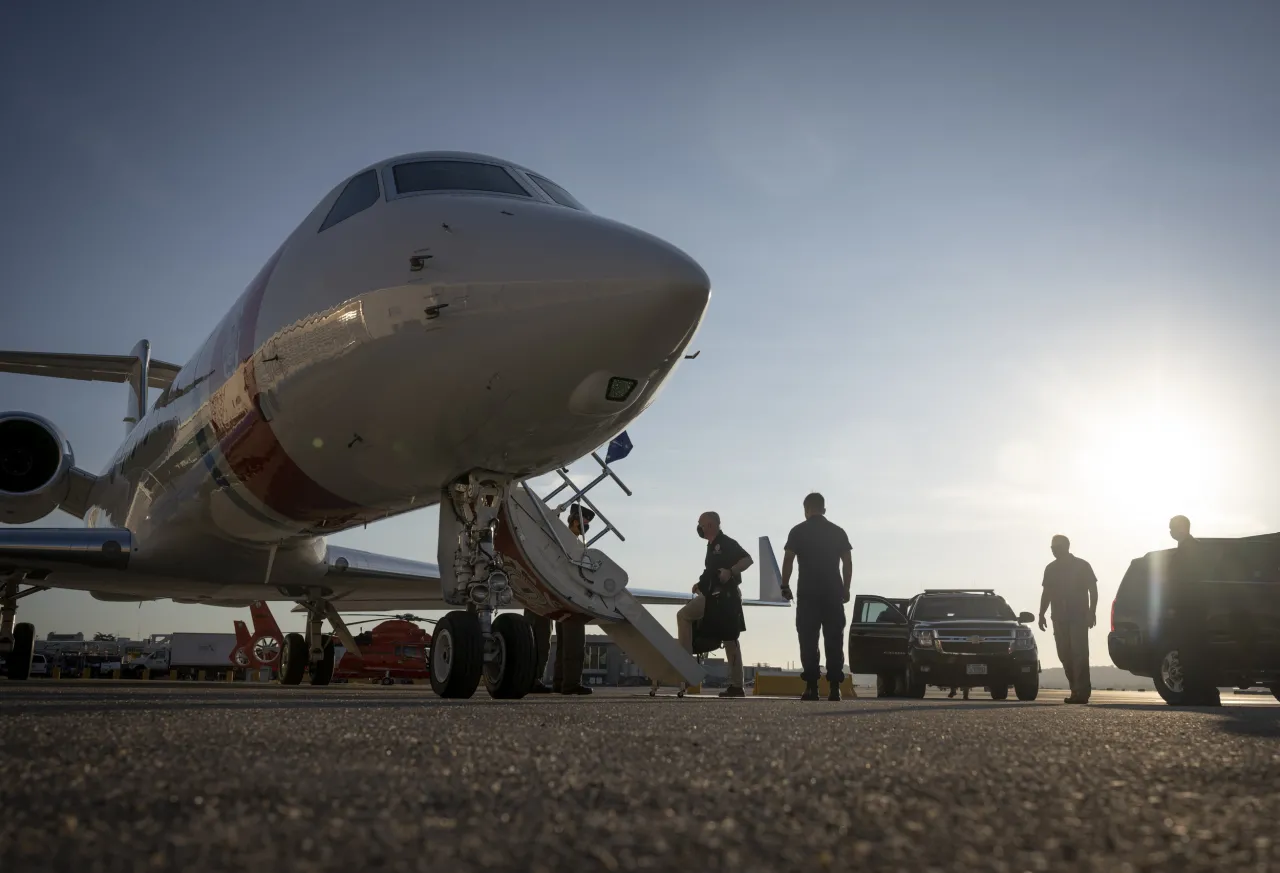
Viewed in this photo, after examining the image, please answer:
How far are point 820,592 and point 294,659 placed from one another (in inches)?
400

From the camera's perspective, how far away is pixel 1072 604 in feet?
34.2

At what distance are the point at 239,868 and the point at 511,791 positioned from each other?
62 centimetres

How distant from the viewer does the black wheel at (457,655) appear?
6.24 m

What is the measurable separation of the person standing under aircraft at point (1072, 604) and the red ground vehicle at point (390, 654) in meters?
22.6

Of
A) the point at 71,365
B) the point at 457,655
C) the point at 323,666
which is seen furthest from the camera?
the point at 71,365

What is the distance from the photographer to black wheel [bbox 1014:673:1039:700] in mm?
14234

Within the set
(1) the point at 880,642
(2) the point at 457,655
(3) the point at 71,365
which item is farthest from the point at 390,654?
(2) the point at 457,655

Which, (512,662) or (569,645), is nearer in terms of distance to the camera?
(512,662)

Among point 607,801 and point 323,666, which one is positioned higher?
point 607,801

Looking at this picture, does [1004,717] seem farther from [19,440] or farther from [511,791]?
[19,440]

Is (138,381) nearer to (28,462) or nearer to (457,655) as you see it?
(28,462)

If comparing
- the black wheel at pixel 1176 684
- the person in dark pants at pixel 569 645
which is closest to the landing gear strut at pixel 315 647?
the person in dark pants at pixel 569 645

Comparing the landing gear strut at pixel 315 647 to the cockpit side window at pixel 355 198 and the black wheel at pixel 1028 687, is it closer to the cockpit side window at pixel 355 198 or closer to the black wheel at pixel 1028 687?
the cockpit side window at pixel 355 198

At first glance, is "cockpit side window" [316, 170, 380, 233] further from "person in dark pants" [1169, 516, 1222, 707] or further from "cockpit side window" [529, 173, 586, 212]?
"person in dark pants" [1169, 516, 1222, 707]
